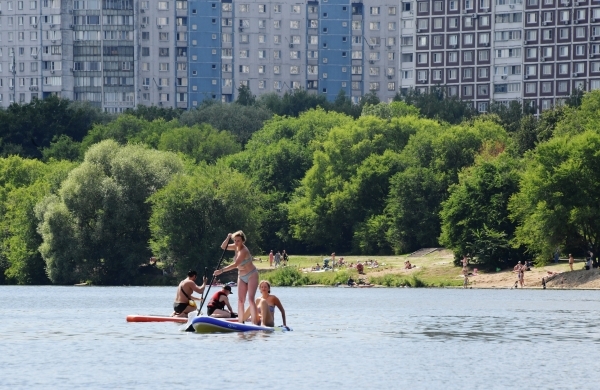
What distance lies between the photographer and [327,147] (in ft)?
509

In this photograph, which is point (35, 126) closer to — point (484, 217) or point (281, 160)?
point (281, 160)

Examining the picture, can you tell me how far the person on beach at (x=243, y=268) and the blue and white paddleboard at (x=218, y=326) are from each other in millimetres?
627

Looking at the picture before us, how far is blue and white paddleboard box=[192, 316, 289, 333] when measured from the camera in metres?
52.7

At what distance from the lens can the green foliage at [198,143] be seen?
179125mm

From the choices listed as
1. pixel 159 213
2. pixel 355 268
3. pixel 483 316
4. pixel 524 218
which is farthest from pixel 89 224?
pixel 483 316

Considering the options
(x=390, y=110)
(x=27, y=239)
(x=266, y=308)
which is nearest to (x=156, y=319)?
(x=266, y=308)

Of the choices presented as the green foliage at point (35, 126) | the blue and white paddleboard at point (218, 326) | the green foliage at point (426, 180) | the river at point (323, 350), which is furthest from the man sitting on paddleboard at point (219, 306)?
the green foliage at point (35, 126)

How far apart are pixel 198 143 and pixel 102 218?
218 feet

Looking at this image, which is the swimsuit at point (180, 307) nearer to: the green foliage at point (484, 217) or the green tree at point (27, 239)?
the green foliage at point (484, 217)

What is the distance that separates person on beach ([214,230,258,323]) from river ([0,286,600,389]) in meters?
1.55

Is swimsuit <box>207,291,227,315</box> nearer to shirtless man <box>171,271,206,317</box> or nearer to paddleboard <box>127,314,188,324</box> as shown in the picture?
shirtless man <box>171,271,206,317</box>

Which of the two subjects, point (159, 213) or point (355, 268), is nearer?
point (159, 213)

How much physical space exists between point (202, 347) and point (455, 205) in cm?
7026

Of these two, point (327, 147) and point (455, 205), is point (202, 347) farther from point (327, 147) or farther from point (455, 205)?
point (327, 147)
